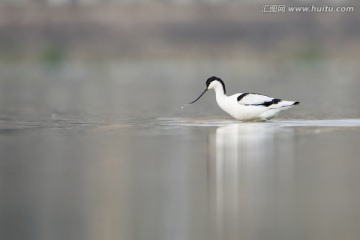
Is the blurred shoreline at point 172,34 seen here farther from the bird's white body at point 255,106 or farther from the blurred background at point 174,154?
the bird's white body at point 255,106

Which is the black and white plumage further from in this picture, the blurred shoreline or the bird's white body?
the blurred shoreline

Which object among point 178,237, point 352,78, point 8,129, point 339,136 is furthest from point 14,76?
point 178,237

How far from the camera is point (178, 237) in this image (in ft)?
25.6

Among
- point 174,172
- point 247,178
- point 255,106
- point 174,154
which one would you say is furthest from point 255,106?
point 247,178

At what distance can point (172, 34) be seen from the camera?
1356 inches

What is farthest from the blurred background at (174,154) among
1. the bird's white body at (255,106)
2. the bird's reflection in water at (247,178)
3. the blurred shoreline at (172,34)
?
the blurred shoreline at (172,34)

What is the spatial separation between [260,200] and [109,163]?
2.44 meters

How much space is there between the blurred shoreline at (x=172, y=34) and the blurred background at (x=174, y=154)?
315mm

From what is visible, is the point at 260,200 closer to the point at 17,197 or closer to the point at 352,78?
the point at 17,197

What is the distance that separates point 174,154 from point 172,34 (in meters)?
22.8

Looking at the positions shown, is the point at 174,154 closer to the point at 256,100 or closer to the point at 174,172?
the point at 174,172

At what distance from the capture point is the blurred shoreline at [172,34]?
114 ft

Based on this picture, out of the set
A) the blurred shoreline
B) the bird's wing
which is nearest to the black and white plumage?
the bird's wing

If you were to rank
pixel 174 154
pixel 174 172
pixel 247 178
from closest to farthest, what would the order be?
pixel 247 178, pixel 174 172, pixel 174 154
